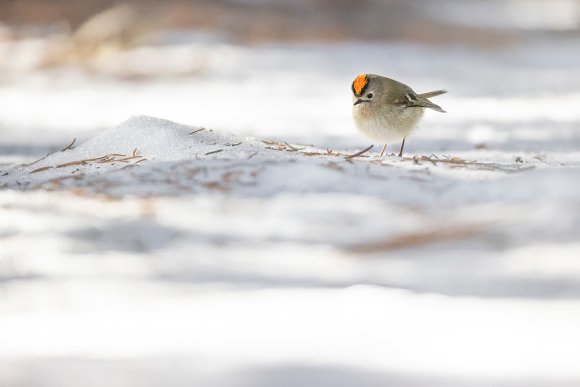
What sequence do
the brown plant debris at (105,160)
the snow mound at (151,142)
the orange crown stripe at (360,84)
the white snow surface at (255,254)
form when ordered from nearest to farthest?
the white snow surface at (255,254)
the brown plant debris at (105,160)
the snow mound at (151,142)
the orange crown stripe at (360,84)

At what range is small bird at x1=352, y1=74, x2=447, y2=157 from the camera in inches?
129

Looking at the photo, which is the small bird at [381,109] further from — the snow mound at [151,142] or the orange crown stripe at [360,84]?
the snow mound at [151,142]

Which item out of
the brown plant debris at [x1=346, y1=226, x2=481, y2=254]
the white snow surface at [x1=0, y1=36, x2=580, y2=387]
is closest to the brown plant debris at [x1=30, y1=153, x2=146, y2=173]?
the white snow surface at [x1=0, y1=36, x2=580, y2=387]

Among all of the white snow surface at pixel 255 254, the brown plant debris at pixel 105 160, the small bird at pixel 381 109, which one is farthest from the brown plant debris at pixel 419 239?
the small bird at pixel 381 109

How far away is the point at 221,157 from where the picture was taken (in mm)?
2686

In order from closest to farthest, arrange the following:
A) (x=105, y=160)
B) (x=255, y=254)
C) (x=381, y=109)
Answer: (x=255, y=254)
(x=105, y=160)
(x=381, y=109)

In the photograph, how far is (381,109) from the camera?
3.28m

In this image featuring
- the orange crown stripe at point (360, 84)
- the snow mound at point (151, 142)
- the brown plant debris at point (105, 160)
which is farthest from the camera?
the orange crown stripe at point (360, 84)

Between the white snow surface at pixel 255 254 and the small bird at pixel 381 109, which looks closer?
the white snow surface at pixel 255 254

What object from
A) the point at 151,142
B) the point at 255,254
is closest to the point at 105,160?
the point at 151,142

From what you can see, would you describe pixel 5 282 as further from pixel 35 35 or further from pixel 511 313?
pixel 35 35

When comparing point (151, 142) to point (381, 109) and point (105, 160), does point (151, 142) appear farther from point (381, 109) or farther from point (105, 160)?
point (381, 109)

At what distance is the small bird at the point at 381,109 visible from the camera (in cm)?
328

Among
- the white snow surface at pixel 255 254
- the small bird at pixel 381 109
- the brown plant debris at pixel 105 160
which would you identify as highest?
the small bird at pixel 381 109
